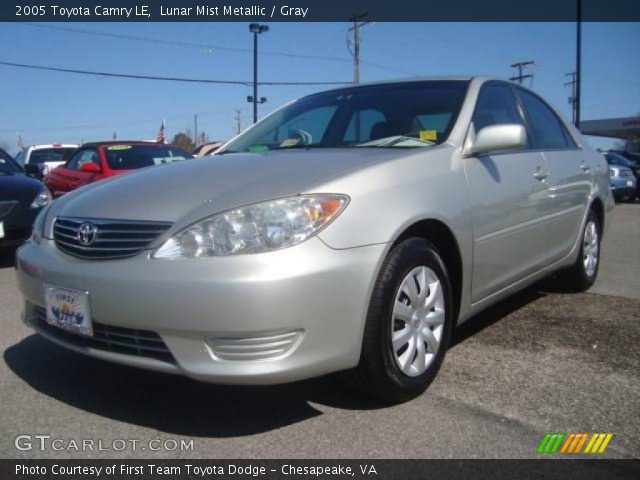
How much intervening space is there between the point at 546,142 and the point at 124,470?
132 inches

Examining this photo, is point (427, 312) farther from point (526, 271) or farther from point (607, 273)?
point (607, 273)

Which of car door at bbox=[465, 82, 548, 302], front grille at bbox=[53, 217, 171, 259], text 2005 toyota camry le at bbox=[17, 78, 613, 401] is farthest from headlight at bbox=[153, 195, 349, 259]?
car door at bbox=[465, 82, 548, 302]

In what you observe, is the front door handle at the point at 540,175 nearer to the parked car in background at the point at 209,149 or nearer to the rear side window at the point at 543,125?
the rear side window at the point at 543,125

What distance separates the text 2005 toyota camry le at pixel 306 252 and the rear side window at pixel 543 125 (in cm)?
65

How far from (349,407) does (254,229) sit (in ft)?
3.13

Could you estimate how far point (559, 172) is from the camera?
4.00 meters

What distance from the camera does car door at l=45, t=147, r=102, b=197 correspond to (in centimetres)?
888

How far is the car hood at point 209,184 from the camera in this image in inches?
93.3

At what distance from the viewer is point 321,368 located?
228cm

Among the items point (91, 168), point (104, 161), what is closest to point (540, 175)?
point (91, 168)

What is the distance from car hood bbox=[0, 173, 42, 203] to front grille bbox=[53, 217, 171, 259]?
3.74m

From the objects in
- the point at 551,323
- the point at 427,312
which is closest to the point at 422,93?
the point at 427,312

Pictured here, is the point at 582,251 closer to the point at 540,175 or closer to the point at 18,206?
the point at 540,175

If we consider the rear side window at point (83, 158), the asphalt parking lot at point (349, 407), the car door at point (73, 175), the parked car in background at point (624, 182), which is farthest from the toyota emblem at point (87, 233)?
the parked car in background at point (624, 182)
